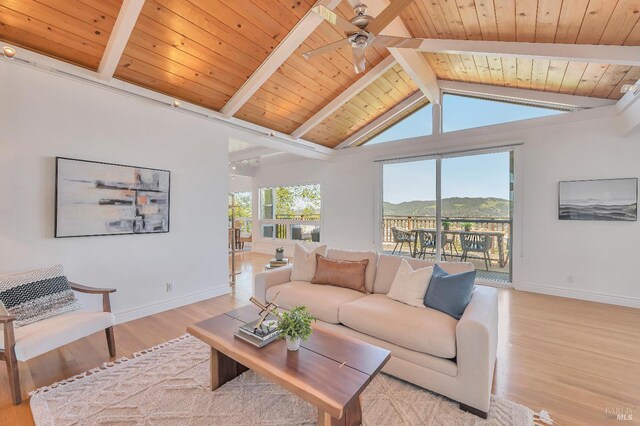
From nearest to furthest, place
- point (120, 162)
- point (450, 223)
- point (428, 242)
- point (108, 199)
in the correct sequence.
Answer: point (108, 199) → point (120, 162) → point (450, 223) → point (428, 242)

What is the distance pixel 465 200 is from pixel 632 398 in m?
3.51

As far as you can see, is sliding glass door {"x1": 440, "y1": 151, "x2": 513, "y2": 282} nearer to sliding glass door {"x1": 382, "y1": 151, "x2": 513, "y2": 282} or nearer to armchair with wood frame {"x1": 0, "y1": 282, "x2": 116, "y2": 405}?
sliding glass door {"x1": 382, "y1": 151, "x2": 513, "y2": 282}

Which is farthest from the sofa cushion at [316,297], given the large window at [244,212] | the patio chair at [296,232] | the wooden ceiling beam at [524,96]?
the large window at [244,212]

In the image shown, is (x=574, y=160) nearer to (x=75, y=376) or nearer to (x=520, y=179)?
(x=520, y=179)

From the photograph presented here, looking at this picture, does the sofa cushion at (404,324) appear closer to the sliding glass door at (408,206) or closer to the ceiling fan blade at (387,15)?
the ceiling fan blade at (387,15)

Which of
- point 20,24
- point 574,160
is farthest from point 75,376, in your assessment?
point 574,160

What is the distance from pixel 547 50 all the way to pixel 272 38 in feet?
9.48

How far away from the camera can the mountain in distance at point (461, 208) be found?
15.6ft

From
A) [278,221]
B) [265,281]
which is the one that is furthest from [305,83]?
[278,221]

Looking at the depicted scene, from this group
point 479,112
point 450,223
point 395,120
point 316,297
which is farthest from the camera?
point 395,120

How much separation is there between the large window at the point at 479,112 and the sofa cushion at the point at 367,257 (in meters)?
3.45

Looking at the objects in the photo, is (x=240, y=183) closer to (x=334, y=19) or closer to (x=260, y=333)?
(x=334, y=19)

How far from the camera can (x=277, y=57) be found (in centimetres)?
337

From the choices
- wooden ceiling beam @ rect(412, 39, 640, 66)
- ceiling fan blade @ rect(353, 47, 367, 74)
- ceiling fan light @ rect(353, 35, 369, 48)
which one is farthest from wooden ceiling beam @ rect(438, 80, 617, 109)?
ceiling fan light @ rect(353, 35, 369, 48)
